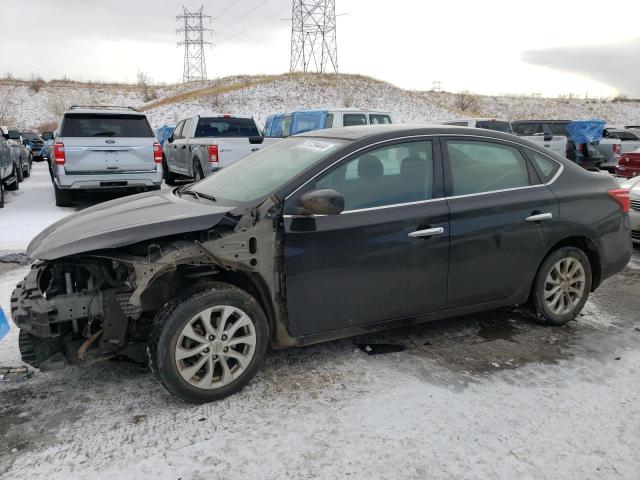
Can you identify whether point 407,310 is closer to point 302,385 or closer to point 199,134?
point 302,385

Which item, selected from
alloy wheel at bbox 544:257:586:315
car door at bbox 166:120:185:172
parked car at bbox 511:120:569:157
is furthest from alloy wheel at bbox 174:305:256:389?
parked car at bbox 511:120:569:157

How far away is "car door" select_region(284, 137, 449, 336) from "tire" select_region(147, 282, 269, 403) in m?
0.28

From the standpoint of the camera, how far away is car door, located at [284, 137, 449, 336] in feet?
11.0

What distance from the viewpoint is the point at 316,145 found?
394 cm

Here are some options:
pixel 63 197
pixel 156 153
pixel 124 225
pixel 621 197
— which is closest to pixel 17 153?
pixel 63 197

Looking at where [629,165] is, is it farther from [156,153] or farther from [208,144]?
[156,153]

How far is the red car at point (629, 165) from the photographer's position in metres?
12.6

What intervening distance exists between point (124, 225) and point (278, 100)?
40176mm

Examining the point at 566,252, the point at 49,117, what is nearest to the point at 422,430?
the point at 566,252

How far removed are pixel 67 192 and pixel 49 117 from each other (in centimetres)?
5301

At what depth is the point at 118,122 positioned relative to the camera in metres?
10.1

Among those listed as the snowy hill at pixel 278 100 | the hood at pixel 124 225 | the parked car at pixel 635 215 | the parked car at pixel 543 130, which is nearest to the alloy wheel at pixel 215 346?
the hood at pixel 124 225

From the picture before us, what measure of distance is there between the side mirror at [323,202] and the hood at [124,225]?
51 centimetres

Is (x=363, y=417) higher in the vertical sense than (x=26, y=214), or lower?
lower
